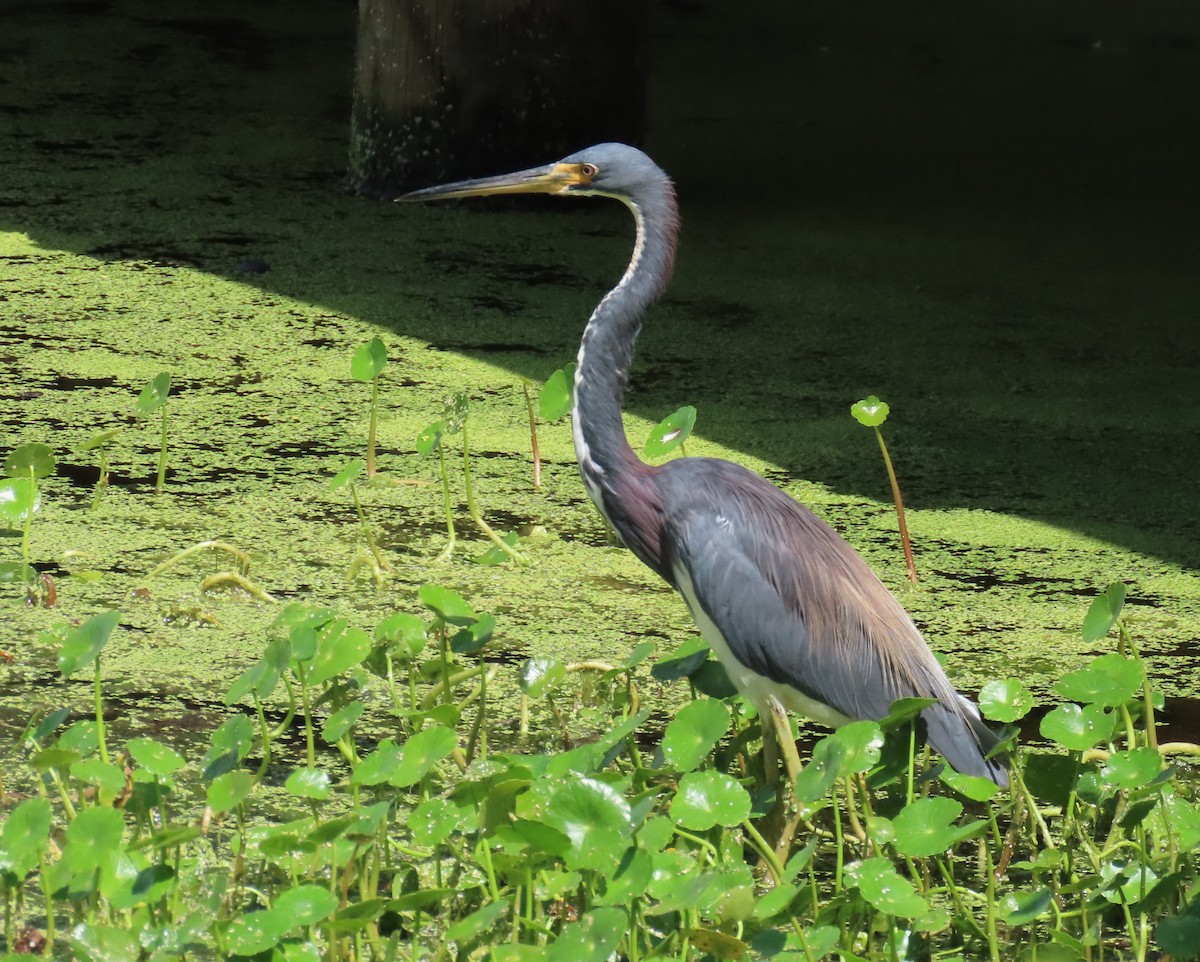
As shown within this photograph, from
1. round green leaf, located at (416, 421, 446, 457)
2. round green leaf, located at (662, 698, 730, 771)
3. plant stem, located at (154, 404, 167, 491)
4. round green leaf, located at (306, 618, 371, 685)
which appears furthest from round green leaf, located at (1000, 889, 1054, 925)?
plant stem, located at (154, 404, 167, 491)

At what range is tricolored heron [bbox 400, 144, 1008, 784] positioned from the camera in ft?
7.79

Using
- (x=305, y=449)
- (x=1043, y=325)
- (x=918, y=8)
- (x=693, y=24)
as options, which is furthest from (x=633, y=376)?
(x=918, y=8)

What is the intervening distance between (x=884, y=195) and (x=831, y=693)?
3.66 meters

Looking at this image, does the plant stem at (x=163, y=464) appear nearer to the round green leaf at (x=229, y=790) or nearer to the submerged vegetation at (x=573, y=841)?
the submerged vegetation at (x=573, y=841)

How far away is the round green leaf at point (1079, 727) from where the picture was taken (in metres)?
2.14

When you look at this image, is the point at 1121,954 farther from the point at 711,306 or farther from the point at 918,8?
the point at 918,8

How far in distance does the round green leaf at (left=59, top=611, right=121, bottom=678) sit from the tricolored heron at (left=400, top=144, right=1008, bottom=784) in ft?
2.39

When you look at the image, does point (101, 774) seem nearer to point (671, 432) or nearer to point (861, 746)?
point (861, 746)

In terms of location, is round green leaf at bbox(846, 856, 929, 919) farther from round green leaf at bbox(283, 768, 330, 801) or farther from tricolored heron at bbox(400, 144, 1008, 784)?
round green leaf at bbox(283, 768, 330, 801)

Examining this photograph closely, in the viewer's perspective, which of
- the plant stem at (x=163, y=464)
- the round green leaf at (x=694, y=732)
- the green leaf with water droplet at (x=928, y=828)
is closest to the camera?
the green leaf with water droplet at (x=928, y=828)

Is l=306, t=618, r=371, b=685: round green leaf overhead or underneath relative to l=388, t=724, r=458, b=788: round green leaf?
underneath

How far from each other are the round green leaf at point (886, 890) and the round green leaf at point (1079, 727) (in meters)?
0.34

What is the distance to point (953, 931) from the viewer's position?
215 centimetres

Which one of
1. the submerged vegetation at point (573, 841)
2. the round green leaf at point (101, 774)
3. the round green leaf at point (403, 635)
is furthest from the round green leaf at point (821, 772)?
the round green leaf at point (101, 774)
